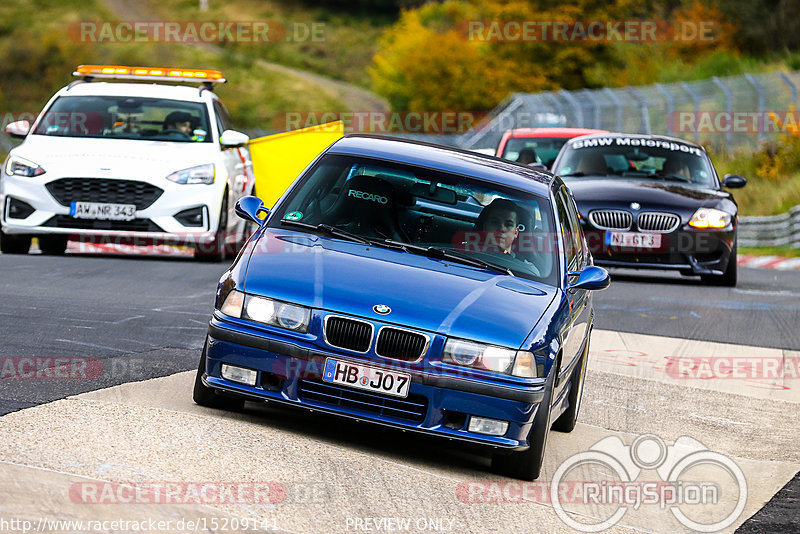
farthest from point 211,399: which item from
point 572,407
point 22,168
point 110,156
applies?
point 22,168

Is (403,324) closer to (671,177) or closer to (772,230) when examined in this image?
(671,177)

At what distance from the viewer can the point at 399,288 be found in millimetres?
6504

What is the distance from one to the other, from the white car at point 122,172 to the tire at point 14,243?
14mm

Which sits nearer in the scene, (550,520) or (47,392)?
(550,520)

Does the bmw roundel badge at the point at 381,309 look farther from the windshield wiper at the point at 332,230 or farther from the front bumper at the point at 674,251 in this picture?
the front bumper at the point at 674,251

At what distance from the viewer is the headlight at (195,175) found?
13.9 m

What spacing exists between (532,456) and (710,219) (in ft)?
30.9

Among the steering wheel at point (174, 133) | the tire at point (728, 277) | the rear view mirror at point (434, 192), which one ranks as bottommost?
the tire at point (728, 277)

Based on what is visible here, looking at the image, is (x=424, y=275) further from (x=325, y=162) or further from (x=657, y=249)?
(x=657, y=249)

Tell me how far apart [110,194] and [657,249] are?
587 centimetres

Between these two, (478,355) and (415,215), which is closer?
(478,355)

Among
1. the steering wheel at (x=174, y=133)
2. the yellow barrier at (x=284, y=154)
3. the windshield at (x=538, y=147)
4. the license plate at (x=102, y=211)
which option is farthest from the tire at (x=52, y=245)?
the windshield at (x=538, y=147)

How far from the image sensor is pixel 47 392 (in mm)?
6863

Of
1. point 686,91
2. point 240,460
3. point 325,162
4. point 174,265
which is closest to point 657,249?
point 174,265
